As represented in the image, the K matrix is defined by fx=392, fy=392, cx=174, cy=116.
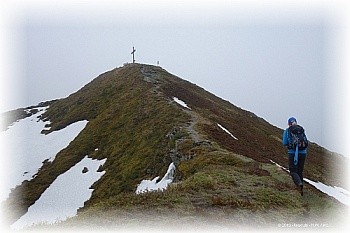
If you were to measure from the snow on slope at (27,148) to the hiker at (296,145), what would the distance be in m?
27.5

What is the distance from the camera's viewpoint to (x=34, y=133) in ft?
185

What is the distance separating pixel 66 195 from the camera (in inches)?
1221

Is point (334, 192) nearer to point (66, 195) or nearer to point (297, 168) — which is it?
point (297, 168)

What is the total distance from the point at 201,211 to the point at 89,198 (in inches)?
727

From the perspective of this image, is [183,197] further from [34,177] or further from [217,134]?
[34,177]

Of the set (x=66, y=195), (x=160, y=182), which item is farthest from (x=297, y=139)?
(x=66, y=195)

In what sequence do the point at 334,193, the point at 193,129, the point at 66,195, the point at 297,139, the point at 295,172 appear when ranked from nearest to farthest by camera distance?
the point at 297,139 < the point at 295,172 < the point at 334,193 < the point at 193,129 < the point at 66,195

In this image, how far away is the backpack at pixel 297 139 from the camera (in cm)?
1454

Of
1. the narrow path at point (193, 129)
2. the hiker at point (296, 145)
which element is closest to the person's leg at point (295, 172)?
the hiker at point (296, 145)

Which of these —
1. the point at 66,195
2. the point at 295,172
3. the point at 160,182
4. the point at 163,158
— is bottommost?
the point at 66,195

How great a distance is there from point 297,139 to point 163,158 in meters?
12.6

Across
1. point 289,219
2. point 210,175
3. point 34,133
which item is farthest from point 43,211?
point 34,133

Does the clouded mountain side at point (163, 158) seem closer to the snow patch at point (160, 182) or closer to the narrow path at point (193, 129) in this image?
the narrow path at point (193, 129)

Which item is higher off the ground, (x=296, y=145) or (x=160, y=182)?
(x=296, y=145)
